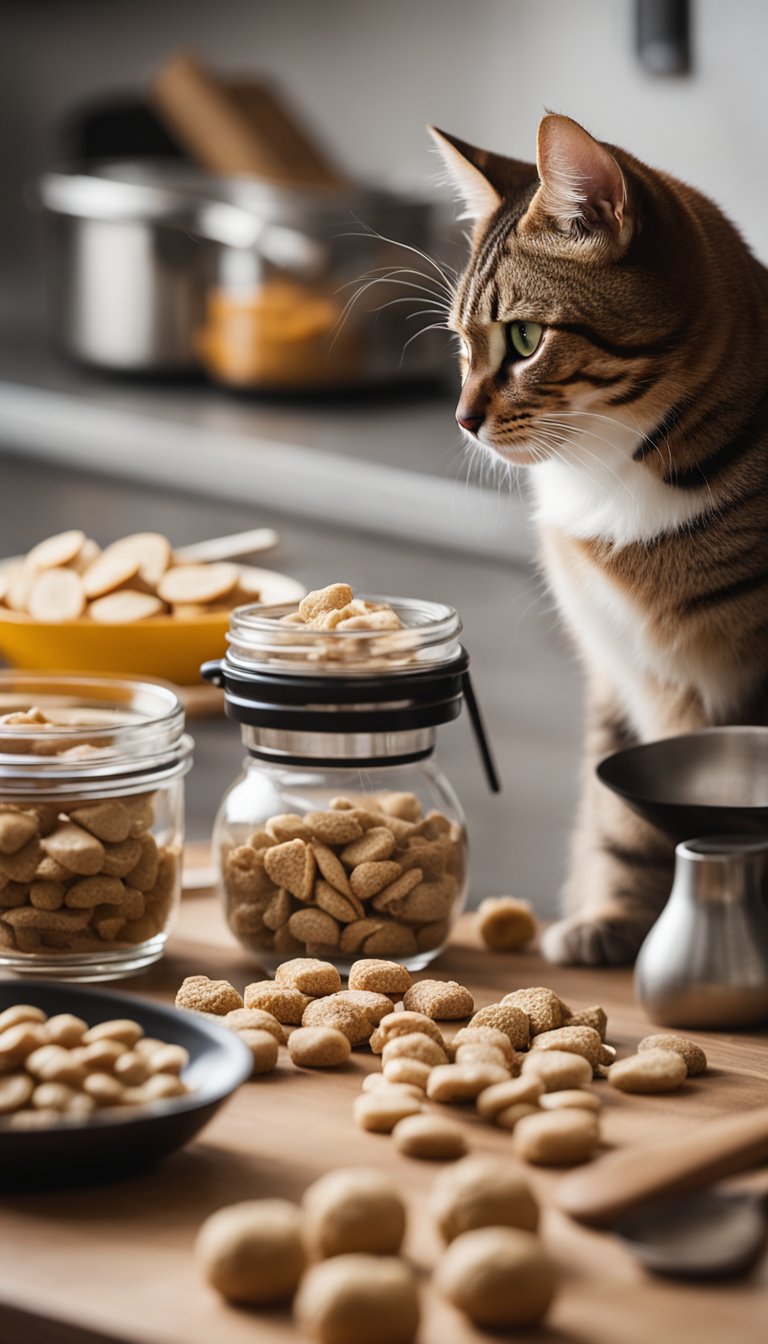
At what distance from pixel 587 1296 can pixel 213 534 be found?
209 cm

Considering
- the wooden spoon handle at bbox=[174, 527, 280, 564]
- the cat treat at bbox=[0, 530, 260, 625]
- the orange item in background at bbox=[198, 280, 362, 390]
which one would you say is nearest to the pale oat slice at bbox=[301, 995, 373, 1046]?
the cat treat at bbox=[0, 530, 260, 625]

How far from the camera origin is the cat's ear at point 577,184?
1073 mm

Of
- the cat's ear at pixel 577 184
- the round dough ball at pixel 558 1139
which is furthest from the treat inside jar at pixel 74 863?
the cat's ear at pixel 577 184

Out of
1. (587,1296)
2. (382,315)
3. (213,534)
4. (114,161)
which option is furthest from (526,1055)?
(114,161)

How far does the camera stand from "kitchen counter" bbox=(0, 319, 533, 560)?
2771mm

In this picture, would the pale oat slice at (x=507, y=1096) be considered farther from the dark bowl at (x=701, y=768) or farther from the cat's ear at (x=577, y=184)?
the cat's ear at (x=577, y=184)

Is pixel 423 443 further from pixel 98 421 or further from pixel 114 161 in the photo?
pixel 114 161

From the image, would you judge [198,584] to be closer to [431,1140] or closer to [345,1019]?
[345,1019]

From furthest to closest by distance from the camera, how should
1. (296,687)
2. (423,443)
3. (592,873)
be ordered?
(423,443), (592,873), (296,687)

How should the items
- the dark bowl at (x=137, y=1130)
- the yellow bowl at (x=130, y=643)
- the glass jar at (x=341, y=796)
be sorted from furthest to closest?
1. the yellow bowl at (x=130, y=643)
2. the glass jar at (x=341, y=796)
3. the dark bowl at (x=137, y=1130)

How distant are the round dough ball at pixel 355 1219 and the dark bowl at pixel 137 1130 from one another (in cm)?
10

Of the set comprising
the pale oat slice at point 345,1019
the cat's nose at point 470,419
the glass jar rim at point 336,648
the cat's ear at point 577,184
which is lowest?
the pale oat slice at point 345,1019

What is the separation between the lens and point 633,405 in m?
1.16

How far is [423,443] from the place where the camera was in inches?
118
